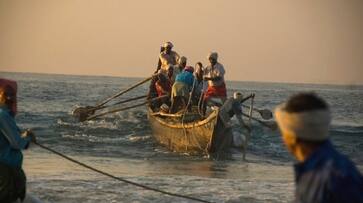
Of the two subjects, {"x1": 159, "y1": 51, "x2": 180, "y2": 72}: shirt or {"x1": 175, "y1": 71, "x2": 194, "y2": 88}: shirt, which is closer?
{"x1": 175, "y1": 71, "x2": 194, "y2": 88}: shirt

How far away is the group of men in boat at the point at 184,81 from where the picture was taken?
1466 centimetres

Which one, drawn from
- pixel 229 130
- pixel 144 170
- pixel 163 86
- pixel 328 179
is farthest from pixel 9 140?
pixel 163 86

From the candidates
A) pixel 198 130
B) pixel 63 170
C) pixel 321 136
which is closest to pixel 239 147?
pixel 198 130

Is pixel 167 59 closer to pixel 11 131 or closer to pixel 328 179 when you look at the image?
pixel 11 131

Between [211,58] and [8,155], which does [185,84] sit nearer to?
[211,58]

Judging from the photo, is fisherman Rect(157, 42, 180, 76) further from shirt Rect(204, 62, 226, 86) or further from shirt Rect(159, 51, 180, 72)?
shirt Rect(204, 62, 226, 86)

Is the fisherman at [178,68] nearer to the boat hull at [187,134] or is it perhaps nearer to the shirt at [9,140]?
the boat hull at [187,134]

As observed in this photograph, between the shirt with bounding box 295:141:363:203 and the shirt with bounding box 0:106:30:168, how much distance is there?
2841mm

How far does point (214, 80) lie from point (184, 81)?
82 centimetres

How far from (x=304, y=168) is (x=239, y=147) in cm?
1358

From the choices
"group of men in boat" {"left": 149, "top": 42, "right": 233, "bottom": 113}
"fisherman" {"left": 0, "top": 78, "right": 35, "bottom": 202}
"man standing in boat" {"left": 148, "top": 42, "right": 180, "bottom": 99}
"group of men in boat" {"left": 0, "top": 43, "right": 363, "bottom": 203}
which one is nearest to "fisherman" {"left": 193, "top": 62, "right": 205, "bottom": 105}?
"group of men in boat" {"left": 149, "top": 42, "right": 233, "bottom": 113}

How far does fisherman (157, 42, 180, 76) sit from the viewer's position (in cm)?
1655

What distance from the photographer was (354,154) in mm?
21125

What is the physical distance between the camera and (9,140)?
4922 mm
